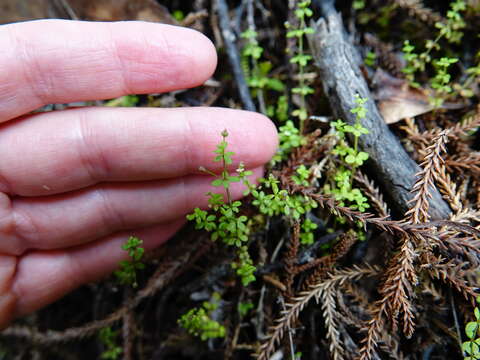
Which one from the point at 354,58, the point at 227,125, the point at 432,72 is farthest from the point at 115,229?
the point at 432,72

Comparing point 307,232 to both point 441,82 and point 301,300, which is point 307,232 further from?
point 441,82

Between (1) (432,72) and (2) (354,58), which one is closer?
(2) (354,58)

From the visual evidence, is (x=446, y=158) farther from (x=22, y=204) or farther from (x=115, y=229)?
(x=22, y=204)

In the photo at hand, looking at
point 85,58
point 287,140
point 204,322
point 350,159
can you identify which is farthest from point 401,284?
point 85,58

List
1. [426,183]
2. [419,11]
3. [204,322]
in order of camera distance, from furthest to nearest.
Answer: [419,11]
[204,322]
[426,183]

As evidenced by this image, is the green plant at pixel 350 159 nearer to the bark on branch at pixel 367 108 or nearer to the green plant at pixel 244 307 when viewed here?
the bark on branch at pixel 367 108
